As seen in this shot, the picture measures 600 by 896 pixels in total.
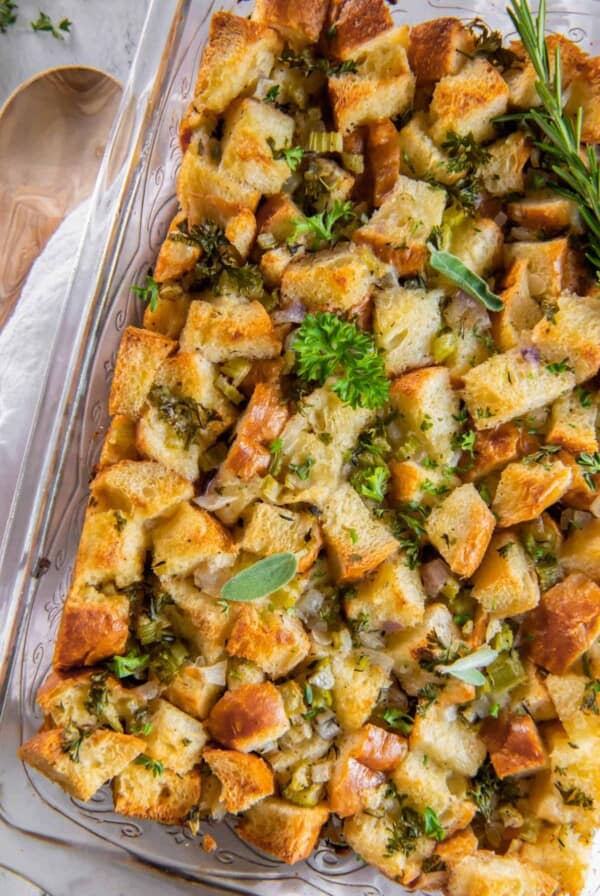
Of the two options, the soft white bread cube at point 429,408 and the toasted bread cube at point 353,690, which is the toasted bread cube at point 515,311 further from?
the toasted bread cube at point 353,690

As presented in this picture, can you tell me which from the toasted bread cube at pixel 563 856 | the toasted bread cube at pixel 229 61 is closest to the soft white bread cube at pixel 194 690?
the toasted bread cube at pixel 563 856

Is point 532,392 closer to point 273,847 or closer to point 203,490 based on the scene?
point 203,490

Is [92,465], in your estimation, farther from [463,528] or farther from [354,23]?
[354,23]

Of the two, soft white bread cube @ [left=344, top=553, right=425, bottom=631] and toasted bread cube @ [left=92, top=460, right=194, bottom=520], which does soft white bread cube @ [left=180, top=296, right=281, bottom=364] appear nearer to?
toasted bread cube @ [left=92, top=460, right=194, bottom=520]

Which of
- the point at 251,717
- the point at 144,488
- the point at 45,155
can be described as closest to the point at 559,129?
the point at 144,488

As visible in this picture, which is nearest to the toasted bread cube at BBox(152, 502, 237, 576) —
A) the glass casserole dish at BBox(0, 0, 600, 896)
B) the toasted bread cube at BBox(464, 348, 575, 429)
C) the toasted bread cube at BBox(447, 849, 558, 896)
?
the glass casserole dish at BBox(0, 0, 600, 896)
